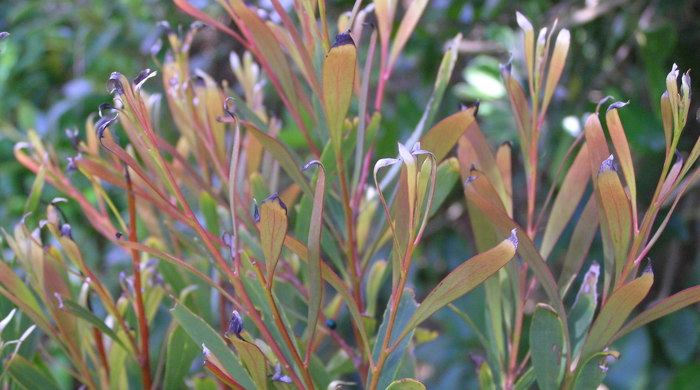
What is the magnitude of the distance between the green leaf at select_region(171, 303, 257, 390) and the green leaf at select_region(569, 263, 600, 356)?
0.18 m

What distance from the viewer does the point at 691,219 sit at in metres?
1.04

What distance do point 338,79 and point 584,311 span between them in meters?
0.19

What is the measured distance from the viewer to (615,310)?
0.33 m

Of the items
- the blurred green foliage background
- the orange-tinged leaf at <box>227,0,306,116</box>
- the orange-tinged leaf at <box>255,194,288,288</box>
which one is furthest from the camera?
the blurred green foliage background

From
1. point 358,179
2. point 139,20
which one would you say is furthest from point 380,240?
point 139,20

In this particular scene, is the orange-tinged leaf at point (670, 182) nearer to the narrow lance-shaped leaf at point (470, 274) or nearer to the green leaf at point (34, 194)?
the narrow lance-shaped leaf at point (470, 274)

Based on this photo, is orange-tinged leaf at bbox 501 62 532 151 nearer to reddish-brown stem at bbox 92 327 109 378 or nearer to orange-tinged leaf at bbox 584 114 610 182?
orange-tinged leaf at bbox 584 114 610 182

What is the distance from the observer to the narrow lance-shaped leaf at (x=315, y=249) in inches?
12.1

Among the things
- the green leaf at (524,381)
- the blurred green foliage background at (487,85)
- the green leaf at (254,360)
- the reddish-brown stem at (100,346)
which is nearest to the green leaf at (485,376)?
the green leaf at (524,381)

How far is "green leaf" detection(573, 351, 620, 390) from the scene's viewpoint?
339mm

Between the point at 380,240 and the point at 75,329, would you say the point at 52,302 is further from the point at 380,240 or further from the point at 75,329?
the point at 380,240

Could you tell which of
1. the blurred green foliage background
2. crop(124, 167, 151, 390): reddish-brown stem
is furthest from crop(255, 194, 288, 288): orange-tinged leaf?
the blurred green foliage background

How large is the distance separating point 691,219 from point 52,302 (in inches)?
36.4

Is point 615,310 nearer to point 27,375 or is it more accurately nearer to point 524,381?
point 524,381
